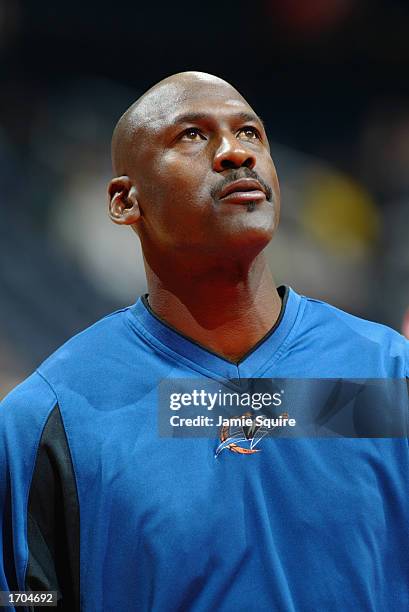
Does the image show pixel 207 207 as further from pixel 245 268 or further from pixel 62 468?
pixel 62 468

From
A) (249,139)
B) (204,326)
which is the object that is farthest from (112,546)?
(249,139)

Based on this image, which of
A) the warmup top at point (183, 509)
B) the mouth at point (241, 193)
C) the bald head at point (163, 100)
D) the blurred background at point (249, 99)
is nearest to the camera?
the warmup top at point (183, 509)

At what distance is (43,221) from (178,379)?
2.85m

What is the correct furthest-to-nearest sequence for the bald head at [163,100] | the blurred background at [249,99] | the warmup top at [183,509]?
the blurred background at [249,99]
the bald head at [163,100]
the warmup top at [183,509]

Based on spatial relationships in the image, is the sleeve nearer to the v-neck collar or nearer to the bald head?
the v-neck collar

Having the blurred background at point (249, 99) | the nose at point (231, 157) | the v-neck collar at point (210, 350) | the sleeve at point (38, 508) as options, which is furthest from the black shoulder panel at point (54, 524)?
the blurred background at point (249, 99)

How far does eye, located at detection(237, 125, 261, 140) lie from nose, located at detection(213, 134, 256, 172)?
66mm

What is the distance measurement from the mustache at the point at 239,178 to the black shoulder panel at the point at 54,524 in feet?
1.48

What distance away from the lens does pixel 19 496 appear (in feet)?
4.83

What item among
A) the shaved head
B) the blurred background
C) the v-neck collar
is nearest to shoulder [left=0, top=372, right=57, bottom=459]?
the v-neck collar

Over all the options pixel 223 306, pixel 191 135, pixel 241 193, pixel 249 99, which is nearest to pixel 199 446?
pixel 223 306

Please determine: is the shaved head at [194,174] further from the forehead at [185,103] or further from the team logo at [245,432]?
the team logo at [245,432]

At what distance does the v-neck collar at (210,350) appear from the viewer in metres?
1.57

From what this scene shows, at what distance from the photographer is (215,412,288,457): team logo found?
150 centimetres
